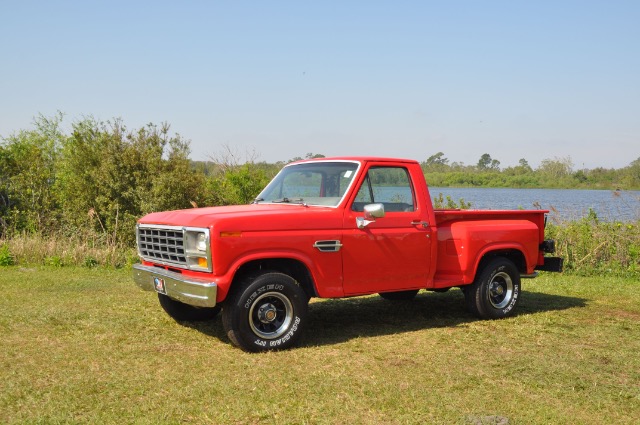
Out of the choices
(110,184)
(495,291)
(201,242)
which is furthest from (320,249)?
(110,184)

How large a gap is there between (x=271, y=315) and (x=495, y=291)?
333 cm

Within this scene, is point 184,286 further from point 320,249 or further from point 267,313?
point 320,249

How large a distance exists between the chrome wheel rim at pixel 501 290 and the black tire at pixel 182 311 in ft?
11.7

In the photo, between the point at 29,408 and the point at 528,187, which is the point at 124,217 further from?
the point at 528,187

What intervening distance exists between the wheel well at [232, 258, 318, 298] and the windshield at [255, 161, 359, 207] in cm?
76

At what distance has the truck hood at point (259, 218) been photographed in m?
6.06

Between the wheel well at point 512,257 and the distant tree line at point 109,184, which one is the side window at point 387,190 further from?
the distant tree line at point 109,184

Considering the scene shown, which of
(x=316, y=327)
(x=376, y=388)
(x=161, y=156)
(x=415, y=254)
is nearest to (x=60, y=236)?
(x=161, y=156)

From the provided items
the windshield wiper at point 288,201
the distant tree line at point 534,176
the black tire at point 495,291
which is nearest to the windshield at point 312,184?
the windshield wiper at point 288,201

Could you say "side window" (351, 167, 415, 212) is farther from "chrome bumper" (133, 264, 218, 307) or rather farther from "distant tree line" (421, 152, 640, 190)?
"distant tree line" (421, 152, 640, 190)

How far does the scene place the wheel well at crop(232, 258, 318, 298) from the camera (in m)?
6.35

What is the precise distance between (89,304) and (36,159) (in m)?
12.1

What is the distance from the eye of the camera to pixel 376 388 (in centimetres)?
518

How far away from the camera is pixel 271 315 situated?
634 centimetres
